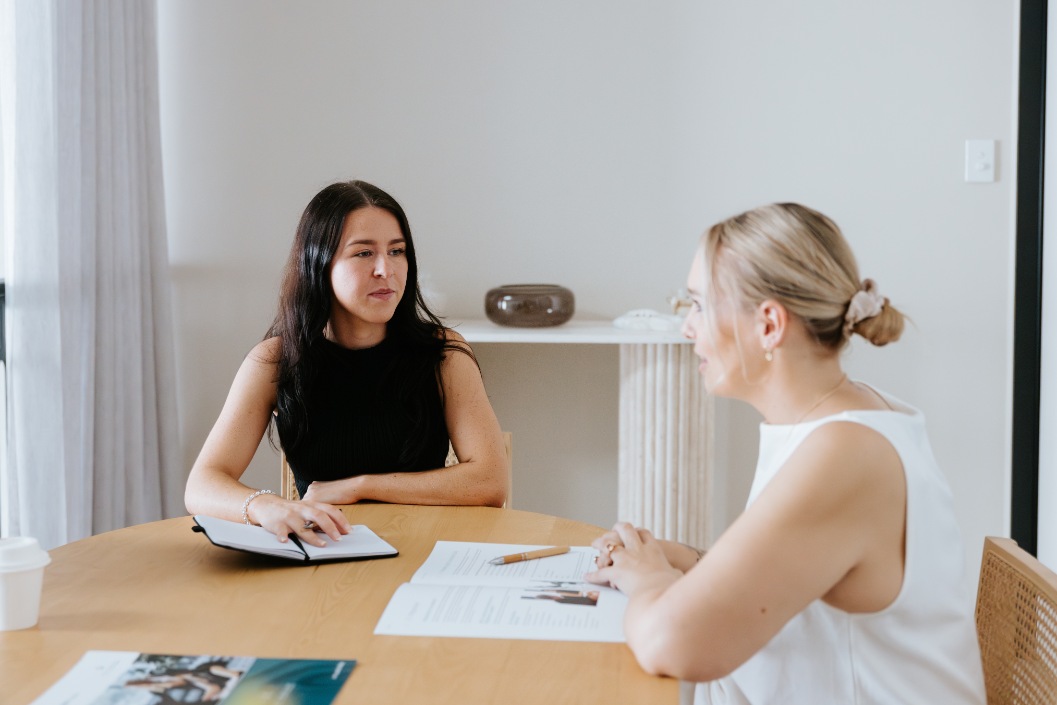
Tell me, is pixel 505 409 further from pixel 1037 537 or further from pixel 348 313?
pixel 1037 537

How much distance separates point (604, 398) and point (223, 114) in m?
1.49

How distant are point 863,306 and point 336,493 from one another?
0.98 meters

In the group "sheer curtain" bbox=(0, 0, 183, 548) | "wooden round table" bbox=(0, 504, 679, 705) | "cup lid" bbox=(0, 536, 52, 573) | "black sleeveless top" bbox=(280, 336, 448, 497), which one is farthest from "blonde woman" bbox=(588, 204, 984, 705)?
"sheer curtain" bbox=(0, 0, 183, 548)

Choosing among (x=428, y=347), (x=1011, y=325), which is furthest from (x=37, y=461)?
(x=1011, y=325)

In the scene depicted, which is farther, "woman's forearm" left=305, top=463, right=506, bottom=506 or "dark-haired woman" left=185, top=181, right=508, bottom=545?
"dark-haired woman" left=185, top=181, right=508, bottom=545

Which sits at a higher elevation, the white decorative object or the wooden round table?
the white decorative object

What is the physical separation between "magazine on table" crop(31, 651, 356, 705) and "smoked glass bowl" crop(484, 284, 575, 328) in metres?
1.85

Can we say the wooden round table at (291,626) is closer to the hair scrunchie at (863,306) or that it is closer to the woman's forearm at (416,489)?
the woman's forearm at (416,489)

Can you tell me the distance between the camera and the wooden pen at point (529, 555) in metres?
1.39

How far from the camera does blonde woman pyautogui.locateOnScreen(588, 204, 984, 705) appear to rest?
40.7 inches

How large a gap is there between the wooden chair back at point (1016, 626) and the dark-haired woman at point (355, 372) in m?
0.84

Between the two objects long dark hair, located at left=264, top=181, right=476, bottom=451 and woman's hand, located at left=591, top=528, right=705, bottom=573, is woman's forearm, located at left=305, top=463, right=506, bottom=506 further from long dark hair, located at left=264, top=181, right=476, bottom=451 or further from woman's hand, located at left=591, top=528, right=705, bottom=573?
woman's hand, located at left=591, top=528, right=705, bottom=573

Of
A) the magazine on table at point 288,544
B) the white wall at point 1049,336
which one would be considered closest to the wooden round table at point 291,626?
the magazine on table at point 288,544

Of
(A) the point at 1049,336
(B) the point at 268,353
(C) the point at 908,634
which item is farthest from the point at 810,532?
(A) the point at 1049,336
